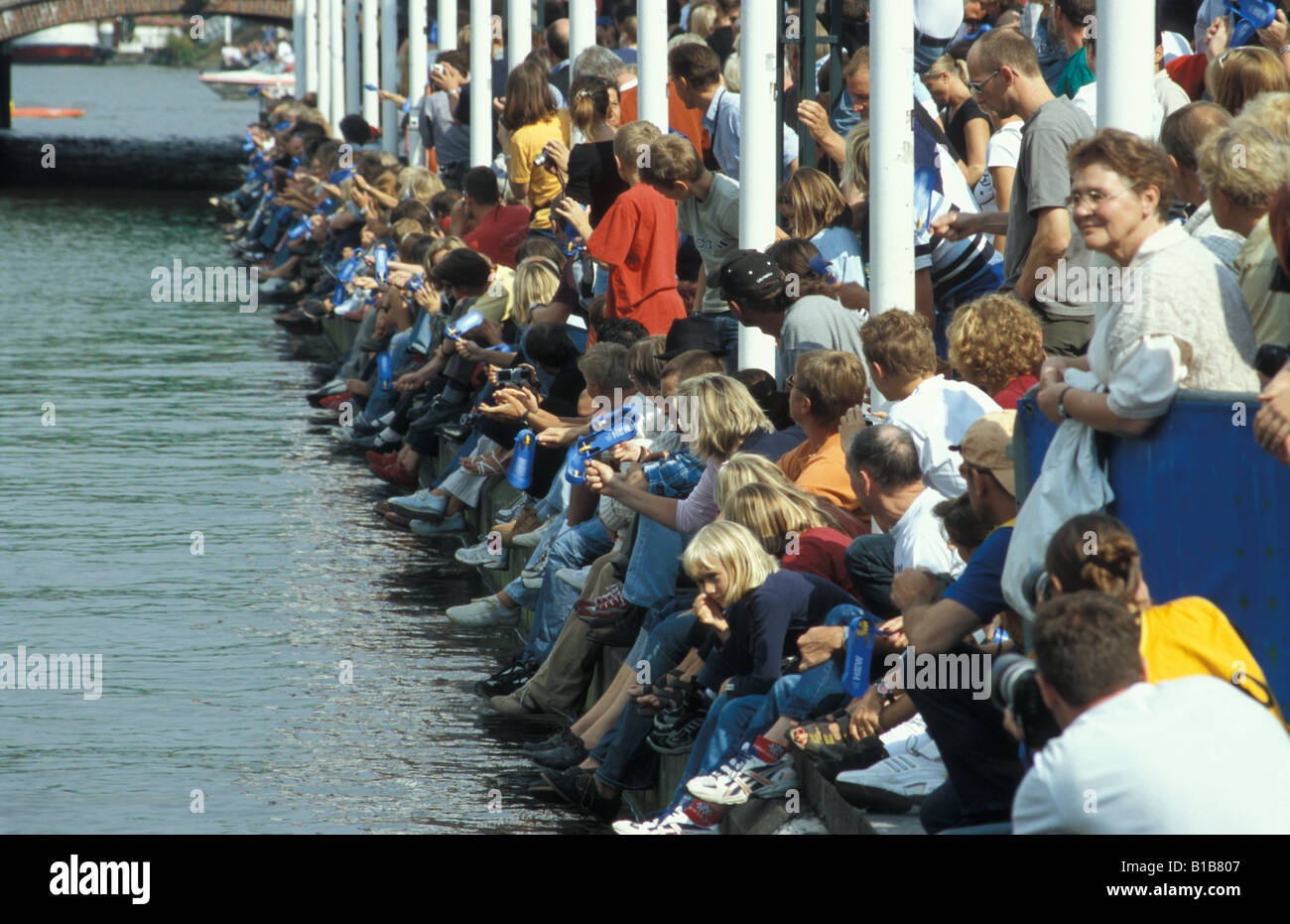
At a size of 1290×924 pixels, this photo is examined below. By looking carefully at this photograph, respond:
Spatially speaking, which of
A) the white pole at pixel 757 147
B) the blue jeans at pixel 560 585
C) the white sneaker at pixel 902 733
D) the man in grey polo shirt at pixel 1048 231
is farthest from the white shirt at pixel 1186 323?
the white pole at pixel 757 147

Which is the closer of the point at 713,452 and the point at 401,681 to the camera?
the point at 713,452

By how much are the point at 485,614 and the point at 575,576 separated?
1583mm

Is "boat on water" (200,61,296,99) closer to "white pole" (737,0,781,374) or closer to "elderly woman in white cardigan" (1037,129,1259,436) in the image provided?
"white pole" (737,0,781,374)

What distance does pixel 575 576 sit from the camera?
352 inches

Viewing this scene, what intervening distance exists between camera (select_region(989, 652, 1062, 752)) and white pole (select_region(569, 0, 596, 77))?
10787mm

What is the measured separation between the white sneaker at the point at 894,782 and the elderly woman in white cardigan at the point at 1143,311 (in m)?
1.16

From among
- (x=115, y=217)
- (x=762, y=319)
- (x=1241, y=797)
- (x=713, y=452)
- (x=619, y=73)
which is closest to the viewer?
(x=1241, y=797)

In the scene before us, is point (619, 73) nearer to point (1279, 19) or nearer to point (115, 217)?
point (1279, 19)

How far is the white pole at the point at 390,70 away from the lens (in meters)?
26.0

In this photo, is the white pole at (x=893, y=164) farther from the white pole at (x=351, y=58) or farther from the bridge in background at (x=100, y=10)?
the bridge in background at (x=100, y=10)

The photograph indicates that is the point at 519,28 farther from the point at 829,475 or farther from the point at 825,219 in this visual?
the point at 829,475
